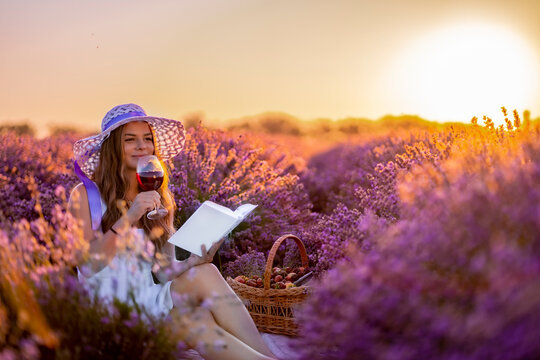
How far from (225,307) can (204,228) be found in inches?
17.4

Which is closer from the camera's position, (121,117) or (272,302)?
(121,117)

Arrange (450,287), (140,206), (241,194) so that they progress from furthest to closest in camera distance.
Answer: (241,194)
(140,206)
(450,287)

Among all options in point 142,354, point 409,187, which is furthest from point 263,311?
point 409,187

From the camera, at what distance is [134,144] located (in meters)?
3.50

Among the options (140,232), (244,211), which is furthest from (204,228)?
(140,232)

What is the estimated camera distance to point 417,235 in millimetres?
1850

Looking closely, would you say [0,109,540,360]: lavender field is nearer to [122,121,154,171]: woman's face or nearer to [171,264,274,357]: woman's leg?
[171,264,274,357]: woman's leg

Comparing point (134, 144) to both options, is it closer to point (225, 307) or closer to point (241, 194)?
point (225, 307)

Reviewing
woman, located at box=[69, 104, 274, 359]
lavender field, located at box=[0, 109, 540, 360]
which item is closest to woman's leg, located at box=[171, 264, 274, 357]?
woman, located at box=[69, 104, 274, 359]

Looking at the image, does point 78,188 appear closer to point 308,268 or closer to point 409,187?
point 308,268

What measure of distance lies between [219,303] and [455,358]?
1723 millimetres

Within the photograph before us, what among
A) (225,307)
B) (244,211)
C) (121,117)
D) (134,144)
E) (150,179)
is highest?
(121,117)

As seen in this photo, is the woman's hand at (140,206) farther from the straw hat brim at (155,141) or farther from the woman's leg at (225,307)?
the straw hat brim at (155,141)

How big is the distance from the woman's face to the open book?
670 mm
